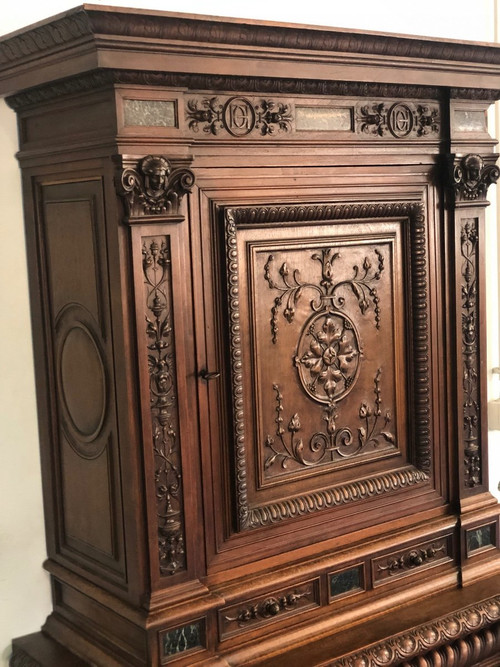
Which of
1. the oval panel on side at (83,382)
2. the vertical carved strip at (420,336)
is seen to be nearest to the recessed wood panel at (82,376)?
the oval panel on side at (83,382)

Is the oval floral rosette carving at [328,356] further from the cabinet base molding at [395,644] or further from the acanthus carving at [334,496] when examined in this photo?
the cabinet base molding at [395,644]

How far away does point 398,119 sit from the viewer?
2.20 metres

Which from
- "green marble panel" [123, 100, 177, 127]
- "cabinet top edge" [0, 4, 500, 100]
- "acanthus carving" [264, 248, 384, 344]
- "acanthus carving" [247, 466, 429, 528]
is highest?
"cabinet top edge" [0, 4, 500, 100]

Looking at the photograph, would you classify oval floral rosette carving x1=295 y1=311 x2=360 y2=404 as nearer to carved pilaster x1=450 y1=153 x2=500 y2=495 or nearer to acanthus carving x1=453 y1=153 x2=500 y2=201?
carved pilaster x1=450 y1=153 x2=500 y2=495

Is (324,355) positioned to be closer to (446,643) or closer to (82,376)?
(82,376)

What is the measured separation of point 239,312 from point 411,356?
52 centimetres

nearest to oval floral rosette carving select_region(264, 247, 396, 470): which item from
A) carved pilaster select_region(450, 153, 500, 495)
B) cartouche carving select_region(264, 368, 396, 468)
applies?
cartouche carving select_region(264, 368, 396, 468)

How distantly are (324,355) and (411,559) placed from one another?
0.56 meters

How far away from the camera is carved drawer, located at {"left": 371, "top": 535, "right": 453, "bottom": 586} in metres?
2.27

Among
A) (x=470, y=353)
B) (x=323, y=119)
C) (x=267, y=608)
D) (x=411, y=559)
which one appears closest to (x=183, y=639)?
(x=267, y=608)

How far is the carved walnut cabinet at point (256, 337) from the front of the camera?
6.01 ft

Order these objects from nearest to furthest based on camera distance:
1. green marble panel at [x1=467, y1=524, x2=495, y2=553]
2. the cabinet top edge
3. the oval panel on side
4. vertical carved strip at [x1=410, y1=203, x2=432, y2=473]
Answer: the cabinet top edge < the oval panel on side < vertical carved strip at [x1=410, y1=203, x2=432, y2=473] < green marble panel at [x1=467, y1=524, x2=495, y2=553]

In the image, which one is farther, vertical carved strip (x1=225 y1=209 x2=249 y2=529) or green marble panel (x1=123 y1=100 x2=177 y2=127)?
vertical carved strip (x1=225 y1=209 x2=249 y2=529)

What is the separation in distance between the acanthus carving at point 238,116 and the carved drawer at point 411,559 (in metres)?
1.01
